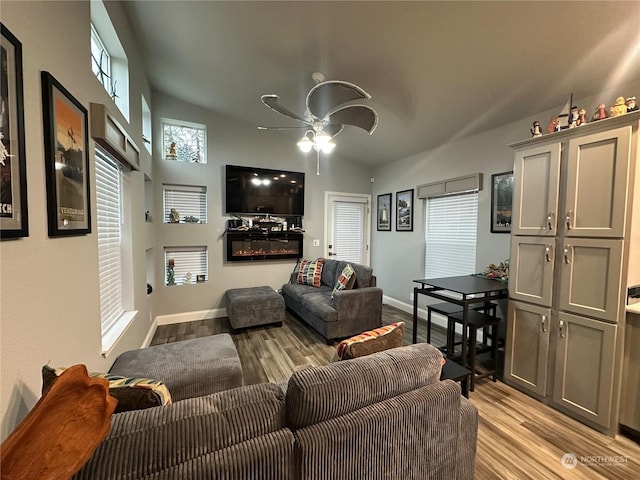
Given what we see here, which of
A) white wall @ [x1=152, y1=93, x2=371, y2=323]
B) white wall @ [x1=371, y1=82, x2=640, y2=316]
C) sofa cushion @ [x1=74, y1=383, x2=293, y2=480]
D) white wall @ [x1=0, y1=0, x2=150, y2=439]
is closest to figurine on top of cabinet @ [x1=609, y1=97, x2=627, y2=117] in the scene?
white wall @ [x1=371, y1=82, x2=640, y2=316]

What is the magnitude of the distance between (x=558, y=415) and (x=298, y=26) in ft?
12.2

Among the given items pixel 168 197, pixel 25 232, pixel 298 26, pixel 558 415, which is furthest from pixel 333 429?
pixel 168 197

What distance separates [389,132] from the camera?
381 cm

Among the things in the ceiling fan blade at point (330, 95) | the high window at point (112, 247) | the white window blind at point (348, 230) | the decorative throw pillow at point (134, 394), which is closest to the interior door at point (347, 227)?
the white window blind at point (348, 230)

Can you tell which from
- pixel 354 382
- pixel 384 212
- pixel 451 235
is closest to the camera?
pixel 354 382

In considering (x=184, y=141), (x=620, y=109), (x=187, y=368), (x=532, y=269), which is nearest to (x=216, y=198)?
(x=184, y=141)

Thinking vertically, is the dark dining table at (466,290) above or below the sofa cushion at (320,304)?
above

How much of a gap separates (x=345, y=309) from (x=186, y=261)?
8.40 ft

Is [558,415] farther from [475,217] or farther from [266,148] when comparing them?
[266,148]

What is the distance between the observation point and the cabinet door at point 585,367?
1.87 metres

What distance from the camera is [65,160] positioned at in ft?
4.21

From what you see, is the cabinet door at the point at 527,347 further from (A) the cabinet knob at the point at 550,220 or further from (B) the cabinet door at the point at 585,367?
(A) the cabinet knob at the point at 550,220

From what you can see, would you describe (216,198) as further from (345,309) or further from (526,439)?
(526,439)

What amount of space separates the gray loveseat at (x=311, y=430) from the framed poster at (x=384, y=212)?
3850 mm
